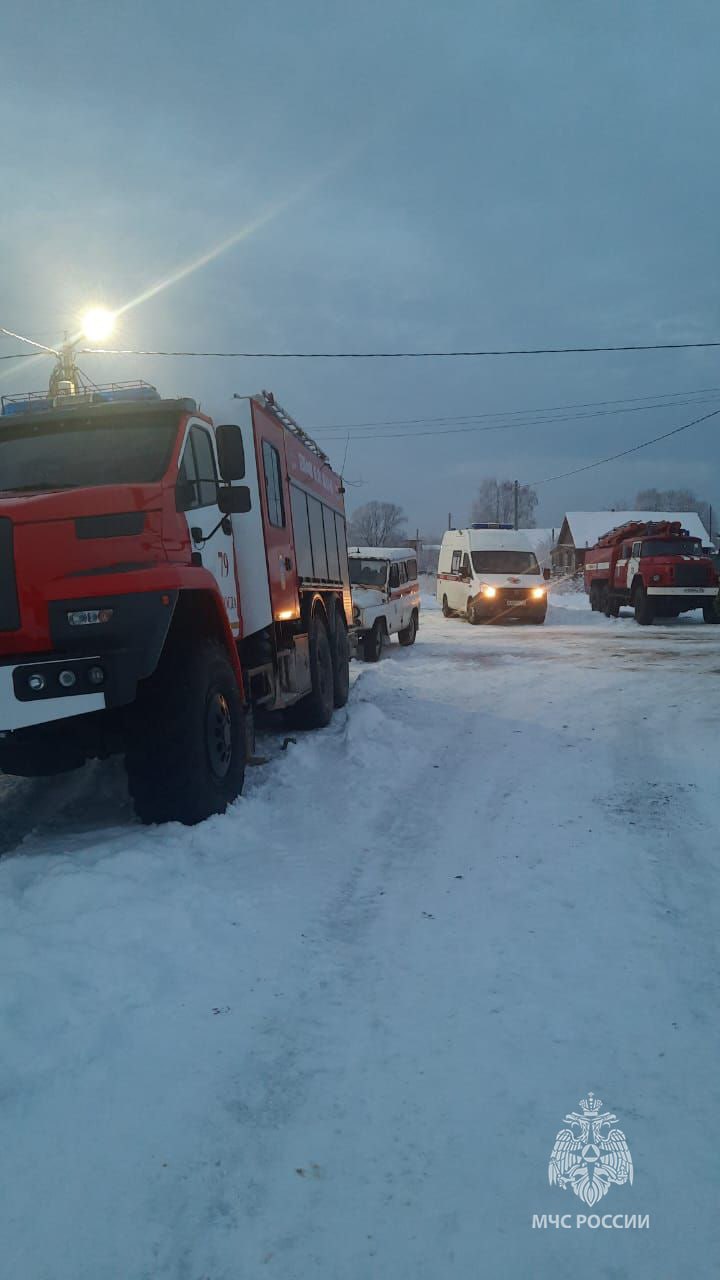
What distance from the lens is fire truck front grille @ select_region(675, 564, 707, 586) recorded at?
20.9 metres

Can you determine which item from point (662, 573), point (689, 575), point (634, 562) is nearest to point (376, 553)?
point (662, 573)

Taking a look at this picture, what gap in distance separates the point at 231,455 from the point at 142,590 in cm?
157

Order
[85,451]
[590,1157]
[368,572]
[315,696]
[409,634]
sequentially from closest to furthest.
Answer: [590,1157] < [85,451] < [315,696] < [368,572] < [409,634]

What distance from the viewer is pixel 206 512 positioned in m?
5.61

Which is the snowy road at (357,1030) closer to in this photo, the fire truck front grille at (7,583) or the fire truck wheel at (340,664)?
the fire truck front grille at (7,583)

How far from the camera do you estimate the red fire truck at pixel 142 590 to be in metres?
4.23

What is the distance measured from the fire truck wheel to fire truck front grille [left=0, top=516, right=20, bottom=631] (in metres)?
5.64

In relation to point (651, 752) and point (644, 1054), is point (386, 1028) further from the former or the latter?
point (651, 752)

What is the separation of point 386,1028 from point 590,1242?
1.05 m

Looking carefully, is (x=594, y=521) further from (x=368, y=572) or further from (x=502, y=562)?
(x=368, y=572)

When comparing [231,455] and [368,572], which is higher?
[231,455]

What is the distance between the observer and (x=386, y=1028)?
3.03m

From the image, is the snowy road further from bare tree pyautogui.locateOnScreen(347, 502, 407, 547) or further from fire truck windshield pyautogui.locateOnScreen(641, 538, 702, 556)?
bare tree pyautogui.locateOnScreen(347, 502, 407, 547)

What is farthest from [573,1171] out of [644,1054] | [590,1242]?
[644,1054]
